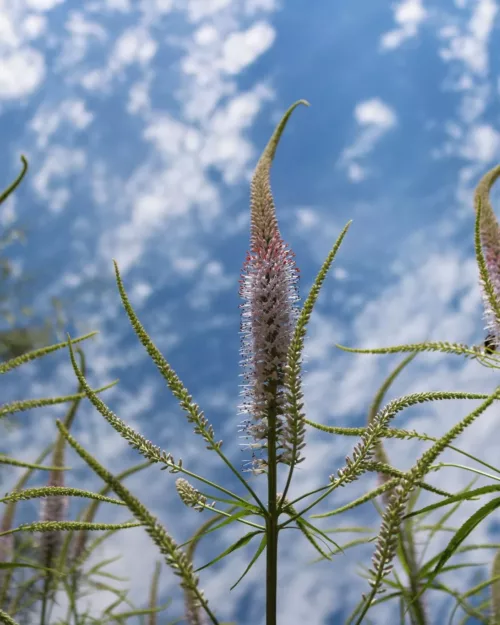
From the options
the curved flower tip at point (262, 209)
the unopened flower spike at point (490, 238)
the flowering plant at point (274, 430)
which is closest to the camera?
the flowering plant at point (274, 430)

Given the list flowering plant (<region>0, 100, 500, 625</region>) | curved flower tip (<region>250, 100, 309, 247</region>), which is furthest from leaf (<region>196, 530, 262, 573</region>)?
curved flower tip (<region>250, 100, 309, 247</region>)

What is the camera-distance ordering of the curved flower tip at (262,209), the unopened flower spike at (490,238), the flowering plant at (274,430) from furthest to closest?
1. the unopened flower spike at (490,238)
2. the curved flower tip at (262,209)
3. the flowering plant at (274,430)

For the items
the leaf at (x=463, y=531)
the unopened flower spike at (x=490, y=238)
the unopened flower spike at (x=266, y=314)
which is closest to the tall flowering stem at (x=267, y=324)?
the unopened flower spike at (x=266, y=314)

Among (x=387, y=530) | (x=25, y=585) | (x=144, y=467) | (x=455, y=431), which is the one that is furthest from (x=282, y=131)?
(x=25, y=585)

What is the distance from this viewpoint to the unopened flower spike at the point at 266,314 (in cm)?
272

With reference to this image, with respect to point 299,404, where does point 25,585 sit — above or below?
above

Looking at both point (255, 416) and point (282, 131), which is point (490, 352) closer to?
point (255, 416)

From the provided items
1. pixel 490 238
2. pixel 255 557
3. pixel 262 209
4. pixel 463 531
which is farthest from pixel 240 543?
pixel 490 238

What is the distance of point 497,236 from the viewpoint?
12.3 feet

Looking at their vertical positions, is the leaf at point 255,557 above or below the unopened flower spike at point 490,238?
below

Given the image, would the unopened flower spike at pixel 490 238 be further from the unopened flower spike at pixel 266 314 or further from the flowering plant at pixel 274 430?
the unopened flower spike at pixel 266 314

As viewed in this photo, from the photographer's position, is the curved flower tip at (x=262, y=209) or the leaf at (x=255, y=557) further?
the curved flower tip at (x=262, y=209)

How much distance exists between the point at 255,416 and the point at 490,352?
1439mm

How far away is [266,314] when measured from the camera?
9.53ft
